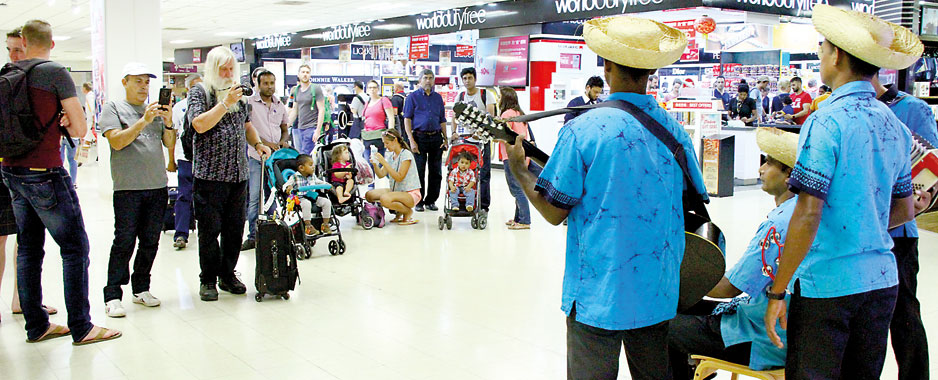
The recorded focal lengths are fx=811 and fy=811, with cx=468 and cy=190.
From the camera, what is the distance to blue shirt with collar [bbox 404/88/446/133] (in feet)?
30.5

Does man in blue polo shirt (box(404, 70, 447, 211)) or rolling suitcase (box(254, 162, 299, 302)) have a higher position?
man in blue polo shirt (box(404, 70, 447, 211))

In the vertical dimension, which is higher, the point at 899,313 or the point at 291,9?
the point at 291,9

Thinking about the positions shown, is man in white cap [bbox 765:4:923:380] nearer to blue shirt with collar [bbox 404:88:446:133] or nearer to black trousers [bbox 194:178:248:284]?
black trousers [bbox 194:178:248:284]

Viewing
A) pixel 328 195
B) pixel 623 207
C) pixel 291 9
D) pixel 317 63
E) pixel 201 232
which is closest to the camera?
pixel 623 207

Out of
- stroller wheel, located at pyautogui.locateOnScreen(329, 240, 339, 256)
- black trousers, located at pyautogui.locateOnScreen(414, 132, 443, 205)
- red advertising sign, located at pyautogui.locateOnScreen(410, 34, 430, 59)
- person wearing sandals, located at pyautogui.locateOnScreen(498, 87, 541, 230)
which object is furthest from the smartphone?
red advertising sign, located at pyautogui.locateOnScreen(410, 34, 430, 59)

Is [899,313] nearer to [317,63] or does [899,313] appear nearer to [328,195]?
[328,195]

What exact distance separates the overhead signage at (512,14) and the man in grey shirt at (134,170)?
456 centimetres

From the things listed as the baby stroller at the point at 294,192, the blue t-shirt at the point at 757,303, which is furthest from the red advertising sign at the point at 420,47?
the blue t-shirt at the point at 757,303

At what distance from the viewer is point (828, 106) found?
2.24m

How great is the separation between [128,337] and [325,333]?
1054 mm

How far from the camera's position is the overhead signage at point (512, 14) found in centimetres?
981

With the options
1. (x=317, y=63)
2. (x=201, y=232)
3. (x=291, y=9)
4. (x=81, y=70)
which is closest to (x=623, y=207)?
(x=201, y=232)

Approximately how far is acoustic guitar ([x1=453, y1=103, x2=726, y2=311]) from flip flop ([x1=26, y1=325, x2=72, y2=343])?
3.01m

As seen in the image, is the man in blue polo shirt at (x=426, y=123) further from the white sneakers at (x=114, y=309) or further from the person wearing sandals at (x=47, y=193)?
the person wearing sandals at (x=47, y=193)
